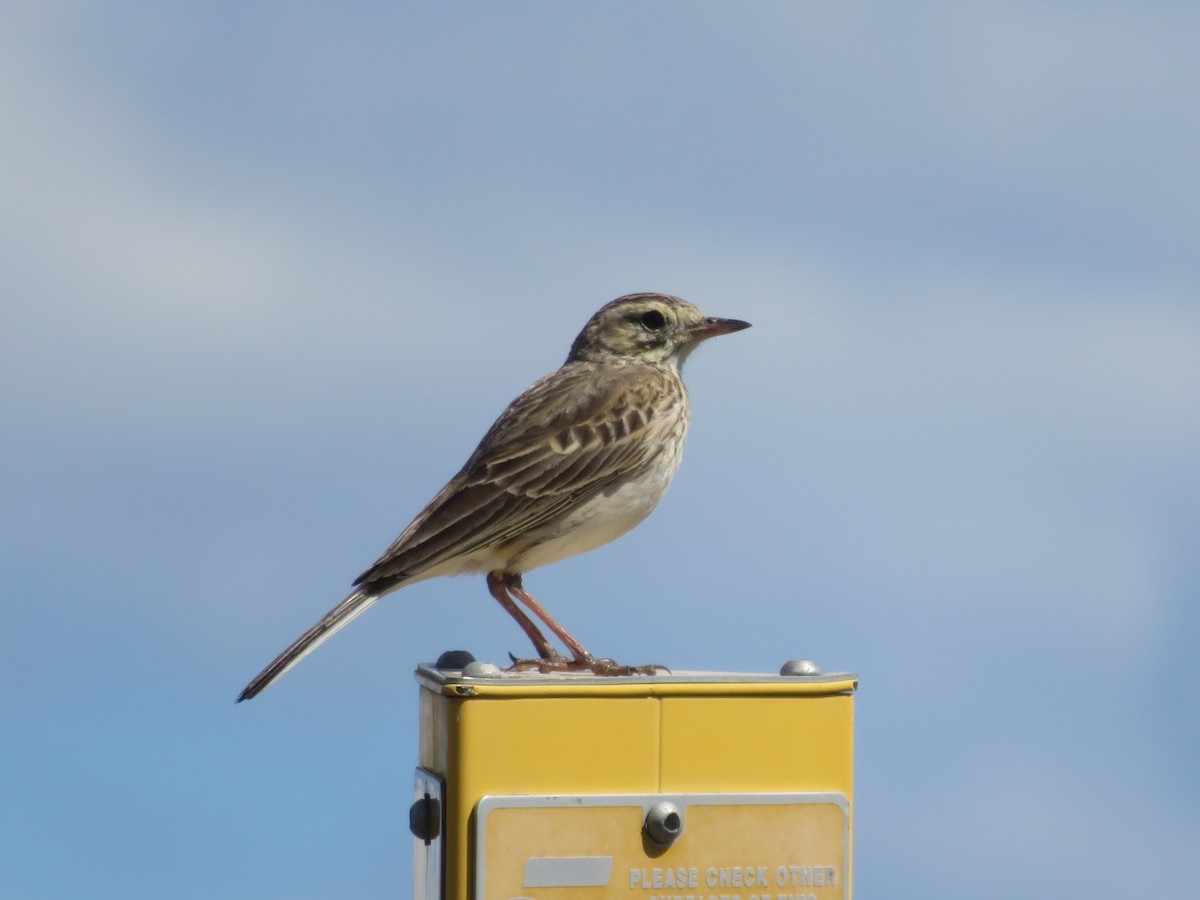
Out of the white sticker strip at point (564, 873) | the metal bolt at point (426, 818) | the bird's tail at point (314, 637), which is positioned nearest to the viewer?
the white sticker strip at point (564, 873)

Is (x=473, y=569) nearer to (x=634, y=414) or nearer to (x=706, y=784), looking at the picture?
(x=634, y=414)

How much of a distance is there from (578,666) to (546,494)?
1.27 m

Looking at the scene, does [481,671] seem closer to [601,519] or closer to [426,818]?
[426,818]

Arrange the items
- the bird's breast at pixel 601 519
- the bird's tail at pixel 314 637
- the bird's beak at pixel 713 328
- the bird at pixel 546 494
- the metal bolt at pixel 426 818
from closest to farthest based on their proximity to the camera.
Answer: the metal bolt at pixel 426 818 → the bird's tail at pixel 314 637 → the bird at pixel 546 494 → the bird's breast at pixel 601 519 → the bird's beak at pixel 713 328

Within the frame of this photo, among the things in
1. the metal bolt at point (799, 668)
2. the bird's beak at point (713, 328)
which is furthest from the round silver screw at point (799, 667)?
the bird's beak at point (713, 328)

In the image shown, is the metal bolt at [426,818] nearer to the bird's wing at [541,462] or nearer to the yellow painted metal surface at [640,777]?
the yellow painted metal surface at [640,777]

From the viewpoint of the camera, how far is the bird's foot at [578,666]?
8469 millimetres

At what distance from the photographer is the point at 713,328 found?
11086 millimetres

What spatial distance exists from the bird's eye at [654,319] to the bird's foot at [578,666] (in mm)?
3010

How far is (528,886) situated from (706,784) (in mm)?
950

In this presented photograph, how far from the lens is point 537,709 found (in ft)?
23.1

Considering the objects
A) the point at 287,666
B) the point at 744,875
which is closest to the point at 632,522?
the point at 287,666

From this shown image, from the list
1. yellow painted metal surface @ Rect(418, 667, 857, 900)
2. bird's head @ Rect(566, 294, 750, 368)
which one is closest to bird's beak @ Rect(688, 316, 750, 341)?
bird's head @ Rect(566, 294, 750, 368)

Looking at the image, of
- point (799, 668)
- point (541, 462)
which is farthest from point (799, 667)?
point (541, 462)
